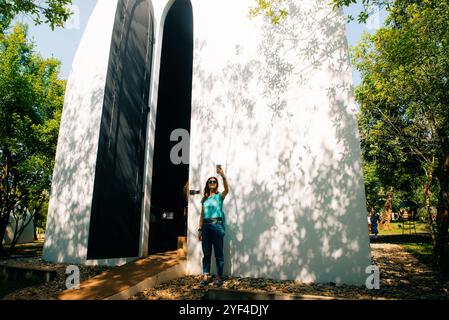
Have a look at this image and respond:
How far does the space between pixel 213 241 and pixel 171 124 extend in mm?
4476

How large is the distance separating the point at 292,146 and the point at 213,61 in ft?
8.72

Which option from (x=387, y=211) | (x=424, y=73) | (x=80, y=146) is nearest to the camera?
(x=80, y=146)

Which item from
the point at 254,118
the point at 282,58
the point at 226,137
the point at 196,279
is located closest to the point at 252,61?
the point at 282,58

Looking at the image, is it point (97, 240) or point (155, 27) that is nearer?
point (97, 240)

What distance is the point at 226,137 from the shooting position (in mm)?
5418


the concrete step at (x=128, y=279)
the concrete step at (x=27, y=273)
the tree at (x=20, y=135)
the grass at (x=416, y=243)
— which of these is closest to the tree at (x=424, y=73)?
the grass at (x=416, y=243)

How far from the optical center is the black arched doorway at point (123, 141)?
578 centimetres

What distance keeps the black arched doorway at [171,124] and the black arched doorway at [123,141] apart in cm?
58

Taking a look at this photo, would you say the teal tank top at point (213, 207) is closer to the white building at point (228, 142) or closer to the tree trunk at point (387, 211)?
the white building at point (228, 142)

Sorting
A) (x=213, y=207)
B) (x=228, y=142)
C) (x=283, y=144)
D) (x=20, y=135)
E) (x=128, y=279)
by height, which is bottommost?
(x=128, y=279)

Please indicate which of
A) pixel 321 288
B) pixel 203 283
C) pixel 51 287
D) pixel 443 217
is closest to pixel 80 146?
pixel 51 287

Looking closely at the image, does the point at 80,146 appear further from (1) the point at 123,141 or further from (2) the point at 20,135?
(2) the point at 20,135

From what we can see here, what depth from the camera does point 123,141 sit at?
618cm
